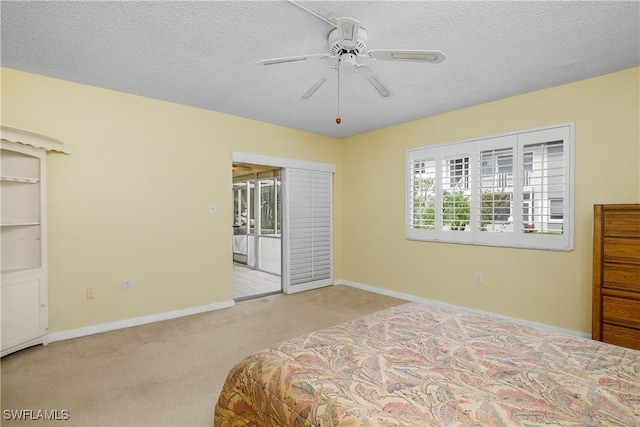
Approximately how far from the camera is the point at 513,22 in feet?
6.94

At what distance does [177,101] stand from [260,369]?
328 cm

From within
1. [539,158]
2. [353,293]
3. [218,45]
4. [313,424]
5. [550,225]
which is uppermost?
[218,45]

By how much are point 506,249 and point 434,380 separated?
282 cm

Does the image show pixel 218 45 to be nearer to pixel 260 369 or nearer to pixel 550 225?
pixel 260 369

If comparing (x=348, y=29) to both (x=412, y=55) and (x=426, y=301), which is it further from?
(x=426, y=301)

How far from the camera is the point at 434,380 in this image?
1.28 meters

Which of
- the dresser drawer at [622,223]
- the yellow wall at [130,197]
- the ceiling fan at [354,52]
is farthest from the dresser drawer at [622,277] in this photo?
the yellow wall at [130,197]

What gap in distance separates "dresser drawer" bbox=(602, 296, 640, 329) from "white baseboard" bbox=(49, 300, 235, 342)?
154 inches

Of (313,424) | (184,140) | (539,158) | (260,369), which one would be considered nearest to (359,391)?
(313,424)

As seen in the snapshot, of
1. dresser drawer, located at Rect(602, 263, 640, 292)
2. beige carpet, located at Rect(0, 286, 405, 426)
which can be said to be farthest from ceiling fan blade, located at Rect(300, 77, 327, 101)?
dresser drawer, located at Rect(602, 263, 640, 292)

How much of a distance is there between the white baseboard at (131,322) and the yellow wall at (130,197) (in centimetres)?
5

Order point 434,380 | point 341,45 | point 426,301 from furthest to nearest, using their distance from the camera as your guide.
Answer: point 426,301 < point 341,45 < point 434,380

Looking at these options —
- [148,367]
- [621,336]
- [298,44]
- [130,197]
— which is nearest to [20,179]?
[130,197]

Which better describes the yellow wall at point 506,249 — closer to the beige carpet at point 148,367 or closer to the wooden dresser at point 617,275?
the wooden dresser at point 617,275
